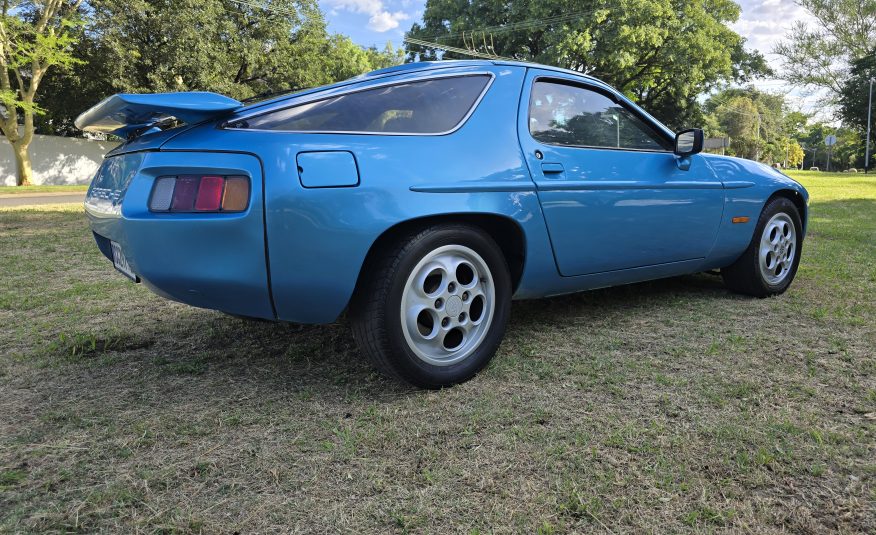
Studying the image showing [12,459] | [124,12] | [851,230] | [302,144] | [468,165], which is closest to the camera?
[12,459]

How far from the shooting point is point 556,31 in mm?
26406

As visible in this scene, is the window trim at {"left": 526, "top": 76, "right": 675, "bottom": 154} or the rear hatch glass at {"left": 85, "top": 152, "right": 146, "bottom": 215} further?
the window trim at {"left": 526, "top": 76, "right": 675, "bottom": 154}

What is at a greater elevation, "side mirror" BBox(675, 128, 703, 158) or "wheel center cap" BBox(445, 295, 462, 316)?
"side mirror" BBox(675, 128, 703, 158)

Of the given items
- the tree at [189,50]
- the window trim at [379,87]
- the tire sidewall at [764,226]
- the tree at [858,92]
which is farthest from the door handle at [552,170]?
the tree at [858,92]

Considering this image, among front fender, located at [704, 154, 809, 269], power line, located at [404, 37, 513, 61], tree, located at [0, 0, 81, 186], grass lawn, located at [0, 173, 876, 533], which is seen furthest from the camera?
power line, located at [404, 37, 513, 61]

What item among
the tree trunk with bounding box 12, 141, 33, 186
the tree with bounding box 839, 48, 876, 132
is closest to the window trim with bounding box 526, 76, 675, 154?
the tree trunk with bounding box 12, 141, 33, 186

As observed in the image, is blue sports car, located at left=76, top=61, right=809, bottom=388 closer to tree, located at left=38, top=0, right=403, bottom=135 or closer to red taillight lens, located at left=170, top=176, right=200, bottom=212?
red taillight lens, located at left=170, top=176, right=200, bottom=212

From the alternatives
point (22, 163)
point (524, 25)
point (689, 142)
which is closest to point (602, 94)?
point (689, 142)

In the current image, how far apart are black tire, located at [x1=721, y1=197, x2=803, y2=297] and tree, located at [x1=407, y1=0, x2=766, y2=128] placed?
77.8 ft

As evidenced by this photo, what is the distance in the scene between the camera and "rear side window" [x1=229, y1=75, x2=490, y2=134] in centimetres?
228

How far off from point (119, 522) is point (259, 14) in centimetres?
2667

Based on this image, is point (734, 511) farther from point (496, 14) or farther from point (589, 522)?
point (496, 14)

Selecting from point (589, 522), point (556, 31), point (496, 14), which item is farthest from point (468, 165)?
point (496, 14)

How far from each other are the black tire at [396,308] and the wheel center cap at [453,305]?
0.74ft
